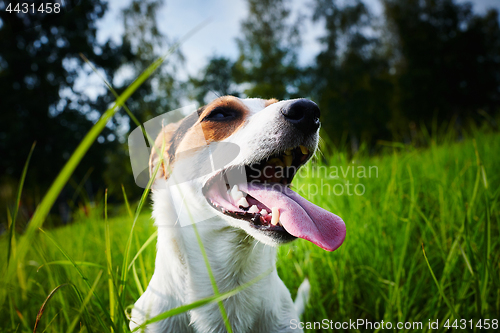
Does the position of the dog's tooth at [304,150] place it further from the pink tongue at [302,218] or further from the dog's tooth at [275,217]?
the dog's tooth at [275,217]

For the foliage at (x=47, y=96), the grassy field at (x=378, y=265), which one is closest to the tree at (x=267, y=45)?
the foliage at (x=47, y=96)

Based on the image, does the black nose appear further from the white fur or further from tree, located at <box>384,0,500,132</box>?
tree, located at <box>384,0,500,132</box>

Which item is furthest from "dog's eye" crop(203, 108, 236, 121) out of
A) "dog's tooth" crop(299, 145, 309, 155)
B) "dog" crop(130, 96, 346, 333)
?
"dog's tooth" crop(299, 145, 309, 155)

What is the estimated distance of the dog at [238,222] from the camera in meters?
1.24

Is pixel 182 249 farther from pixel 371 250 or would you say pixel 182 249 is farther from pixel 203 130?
pixel 371 250

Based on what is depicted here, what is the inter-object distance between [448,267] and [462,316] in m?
0.25

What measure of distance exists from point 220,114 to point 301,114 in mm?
645

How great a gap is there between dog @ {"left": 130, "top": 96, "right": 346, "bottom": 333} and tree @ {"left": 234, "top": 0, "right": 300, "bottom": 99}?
1272 cm

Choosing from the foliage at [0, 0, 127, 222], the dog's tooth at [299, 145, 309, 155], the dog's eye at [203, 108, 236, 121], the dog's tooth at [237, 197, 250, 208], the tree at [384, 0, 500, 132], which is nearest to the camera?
the dog's tooth at [237, 197, 250, 208]

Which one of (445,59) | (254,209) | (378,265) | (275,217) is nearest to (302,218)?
(275,217)

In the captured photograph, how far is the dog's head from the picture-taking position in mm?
1198

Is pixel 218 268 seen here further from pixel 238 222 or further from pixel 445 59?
pixel 445 59

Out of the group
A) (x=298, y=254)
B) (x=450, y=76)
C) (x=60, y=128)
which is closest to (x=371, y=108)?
(x=450, y=76)

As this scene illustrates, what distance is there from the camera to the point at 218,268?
4.55 feet
